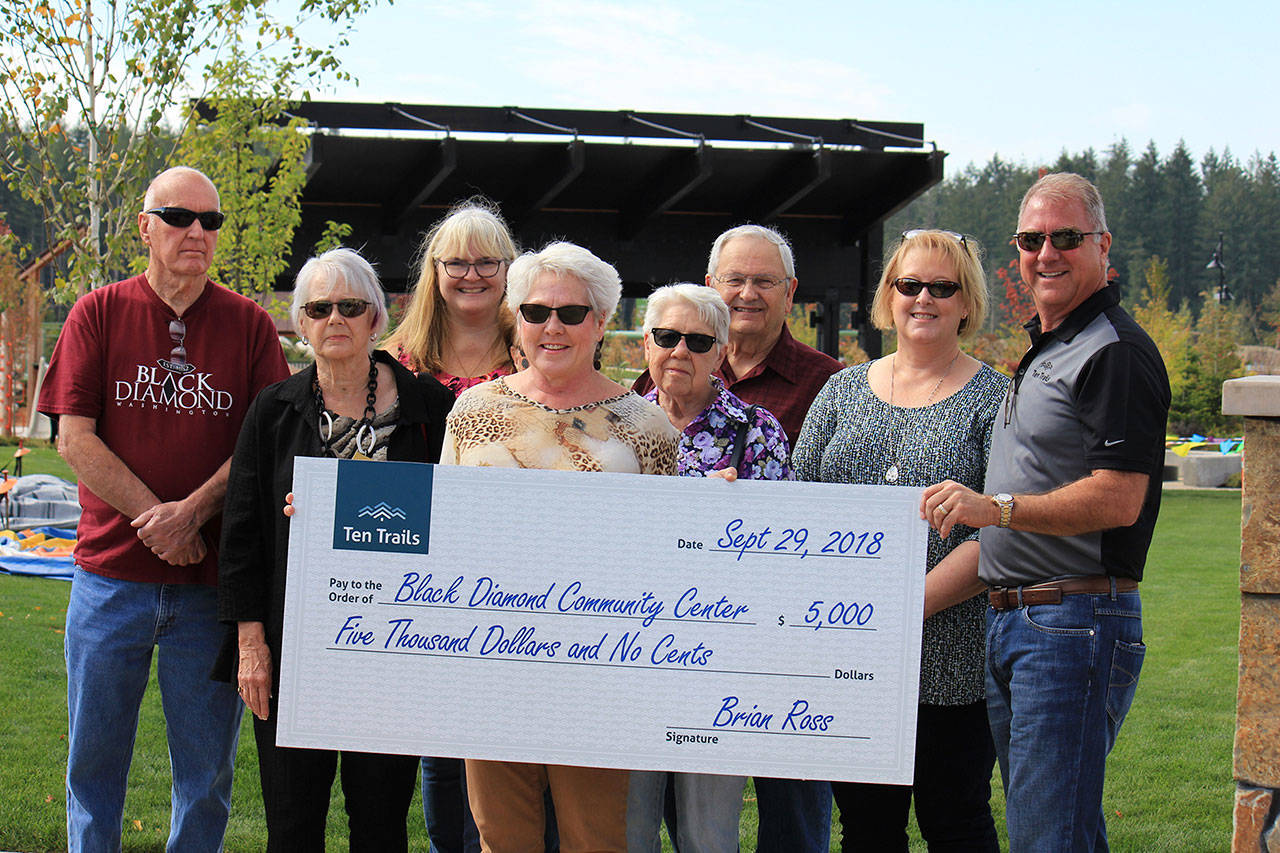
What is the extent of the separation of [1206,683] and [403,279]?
7.24 meters

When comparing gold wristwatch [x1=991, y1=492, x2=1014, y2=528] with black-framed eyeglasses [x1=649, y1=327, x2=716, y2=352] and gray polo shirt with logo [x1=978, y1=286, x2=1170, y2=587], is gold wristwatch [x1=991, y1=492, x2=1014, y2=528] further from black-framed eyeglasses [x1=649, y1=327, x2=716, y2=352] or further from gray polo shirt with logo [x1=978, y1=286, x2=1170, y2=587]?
black-framed eyeglasses [x1=649, y1=327, x2=716, y2=352]

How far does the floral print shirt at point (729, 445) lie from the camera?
3.18 m

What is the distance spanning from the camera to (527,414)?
2975 mm

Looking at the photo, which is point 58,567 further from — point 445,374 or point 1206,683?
point 1206,683

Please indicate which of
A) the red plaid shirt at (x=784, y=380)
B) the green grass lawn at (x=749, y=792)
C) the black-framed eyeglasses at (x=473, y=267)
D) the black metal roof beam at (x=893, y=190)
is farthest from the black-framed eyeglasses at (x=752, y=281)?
the black metal roof beam at (x=893, y=190)

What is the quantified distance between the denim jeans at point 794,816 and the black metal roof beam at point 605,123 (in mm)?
6995

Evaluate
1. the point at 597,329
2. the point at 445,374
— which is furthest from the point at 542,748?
the point at 445,374

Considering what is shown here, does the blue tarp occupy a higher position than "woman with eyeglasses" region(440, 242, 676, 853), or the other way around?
"woman with eyeglasses" region(440, 242, 676, 853)

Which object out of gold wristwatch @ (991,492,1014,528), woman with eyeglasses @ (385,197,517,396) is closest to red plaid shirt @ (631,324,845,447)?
woman with eyeglasses @ (385,197,517,396)

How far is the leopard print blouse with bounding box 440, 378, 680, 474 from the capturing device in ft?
9.62

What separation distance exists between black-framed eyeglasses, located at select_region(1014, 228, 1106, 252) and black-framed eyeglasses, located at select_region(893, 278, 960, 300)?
28 centimetres

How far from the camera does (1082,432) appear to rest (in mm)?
2771

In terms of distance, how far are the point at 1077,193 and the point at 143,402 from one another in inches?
109

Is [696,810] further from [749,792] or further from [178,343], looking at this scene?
[749,792]
